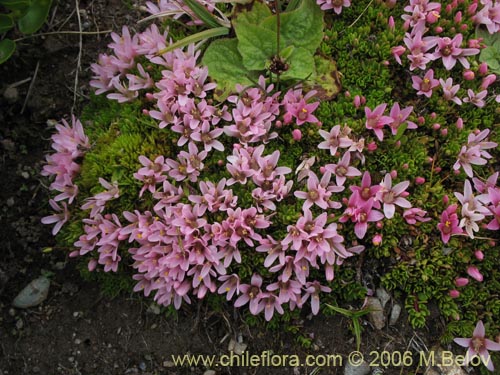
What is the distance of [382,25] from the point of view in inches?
143

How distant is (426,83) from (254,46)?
125cm

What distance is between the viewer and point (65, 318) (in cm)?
376

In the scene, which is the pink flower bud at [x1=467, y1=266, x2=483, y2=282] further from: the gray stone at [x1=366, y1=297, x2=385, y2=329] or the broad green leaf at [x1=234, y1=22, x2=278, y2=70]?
the broad green leaf at [x1=234, y1=22, x2=278, y2=70]

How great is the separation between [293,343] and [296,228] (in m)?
0.89

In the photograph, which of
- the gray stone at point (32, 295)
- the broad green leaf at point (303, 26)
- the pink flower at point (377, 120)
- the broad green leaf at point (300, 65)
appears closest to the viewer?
the pink flower at point (377, 120)

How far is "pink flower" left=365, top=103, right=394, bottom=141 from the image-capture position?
3.24 meters

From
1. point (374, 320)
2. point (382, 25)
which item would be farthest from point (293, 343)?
point (382, 25)

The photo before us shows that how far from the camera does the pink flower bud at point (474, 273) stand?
3081 millimetres

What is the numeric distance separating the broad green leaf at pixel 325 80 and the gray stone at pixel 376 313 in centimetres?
144

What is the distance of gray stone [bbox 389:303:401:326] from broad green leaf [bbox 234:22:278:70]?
1885 mm

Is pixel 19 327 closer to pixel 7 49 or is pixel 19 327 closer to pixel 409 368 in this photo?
pixel 7 49

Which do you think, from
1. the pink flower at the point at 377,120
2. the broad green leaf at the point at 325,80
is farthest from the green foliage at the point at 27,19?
the pink flower at the point at 377,120

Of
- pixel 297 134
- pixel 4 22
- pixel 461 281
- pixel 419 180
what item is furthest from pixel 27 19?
pixel 461 281

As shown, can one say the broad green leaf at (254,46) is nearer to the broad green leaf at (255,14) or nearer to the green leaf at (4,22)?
the broad green leaf at (255,14)
